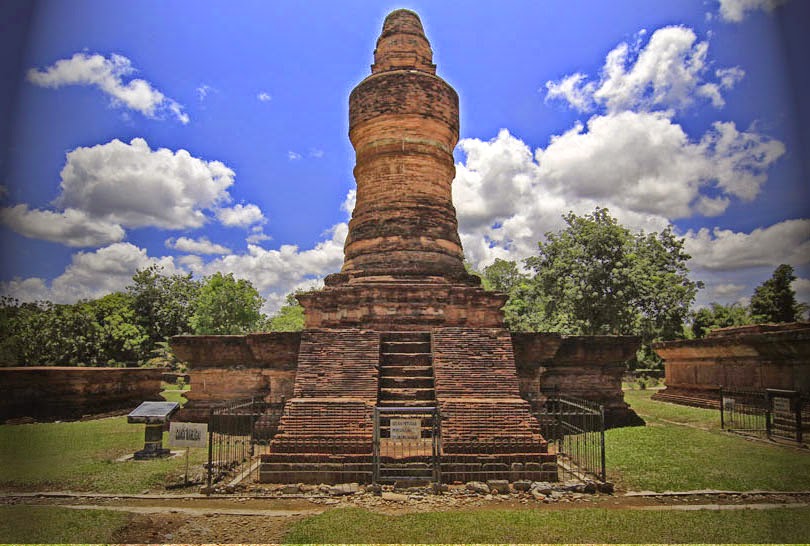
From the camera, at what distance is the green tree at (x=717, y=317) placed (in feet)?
117

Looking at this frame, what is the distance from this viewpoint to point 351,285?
11.6 metres

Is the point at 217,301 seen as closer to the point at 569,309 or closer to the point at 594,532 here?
the point at 569,309

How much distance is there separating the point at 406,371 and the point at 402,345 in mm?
801

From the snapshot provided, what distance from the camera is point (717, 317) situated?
3669cm

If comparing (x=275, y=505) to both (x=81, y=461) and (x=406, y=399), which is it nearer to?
(x=406, y=399)

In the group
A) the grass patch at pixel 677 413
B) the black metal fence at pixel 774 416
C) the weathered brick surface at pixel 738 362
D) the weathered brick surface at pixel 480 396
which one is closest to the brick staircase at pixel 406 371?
the weathered brick surface at pixel 480 396

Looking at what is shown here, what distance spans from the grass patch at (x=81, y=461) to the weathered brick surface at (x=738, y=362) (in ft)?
41.4

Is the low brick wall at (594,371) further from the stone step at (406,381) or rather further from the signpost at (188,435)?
the signpost at (188,435)

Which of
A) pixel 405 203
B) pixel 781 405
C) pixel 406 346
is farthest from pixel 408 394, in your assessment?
pixel 781 405

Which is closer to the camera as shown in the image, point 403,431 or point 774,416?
point 403,431

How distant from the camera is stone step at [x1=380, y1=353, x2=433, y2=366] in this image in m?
9.74

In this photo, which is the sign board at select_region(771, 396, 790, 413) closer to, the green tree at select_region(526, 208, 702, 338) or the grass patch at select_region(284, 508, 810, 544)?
the grass patch at select_region(284, 508, 810, 544)

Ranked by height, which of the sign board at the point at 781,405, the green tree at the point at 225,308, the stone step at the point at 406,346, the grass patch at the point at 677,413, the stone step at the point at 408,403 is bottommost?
the grass patch at the point at 677,413

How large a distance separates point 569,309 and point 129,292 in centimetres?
2927
